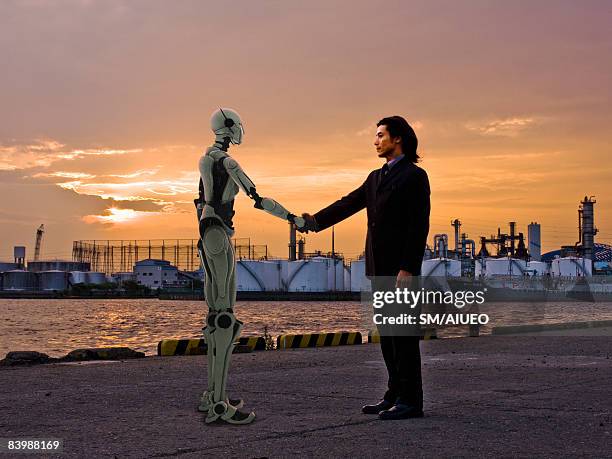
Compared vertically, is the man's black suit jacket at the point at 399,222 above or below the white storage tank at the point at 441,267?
below

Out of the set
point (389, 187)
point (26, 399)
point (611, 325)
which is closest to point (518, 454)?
point (389, 187)

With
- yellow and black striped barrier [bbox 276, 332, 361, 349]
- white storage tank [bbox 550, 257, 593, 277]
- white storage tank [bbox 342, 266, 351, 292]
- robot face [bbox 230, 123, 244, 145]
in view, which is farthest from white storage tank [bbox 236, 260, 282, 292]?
robot face [bbox 230, 123, 244, 145]

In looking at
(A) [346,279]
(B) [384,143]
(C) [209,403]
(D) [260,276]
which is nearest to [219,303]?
(C) [209,403]

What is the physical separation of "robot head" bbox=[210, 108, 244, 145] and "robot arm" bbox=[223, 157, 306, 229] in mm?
399

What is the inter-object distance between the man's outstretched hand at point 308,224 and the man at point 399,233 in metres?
0.01

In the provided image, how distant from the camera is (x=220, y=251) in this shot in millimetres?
7523

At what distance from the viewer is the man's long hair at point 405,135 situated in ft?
26.3

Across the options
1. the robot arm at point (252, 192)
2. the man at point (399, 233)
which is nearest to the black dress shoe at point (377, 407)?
the man at point (399, 233)

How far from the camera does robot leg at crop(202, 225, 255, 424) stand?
7527mm

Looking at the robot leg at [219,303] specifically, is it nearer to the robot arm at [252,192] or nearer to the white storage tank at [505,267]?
the robot arm at [252,192]

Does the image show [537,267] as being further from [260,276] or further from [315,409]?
[315,409]

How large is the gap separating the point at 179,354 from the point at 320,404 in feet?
29.3

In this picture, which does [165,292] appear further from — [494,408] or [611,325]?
[494,408]

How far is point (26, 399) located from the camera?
30.4ft
